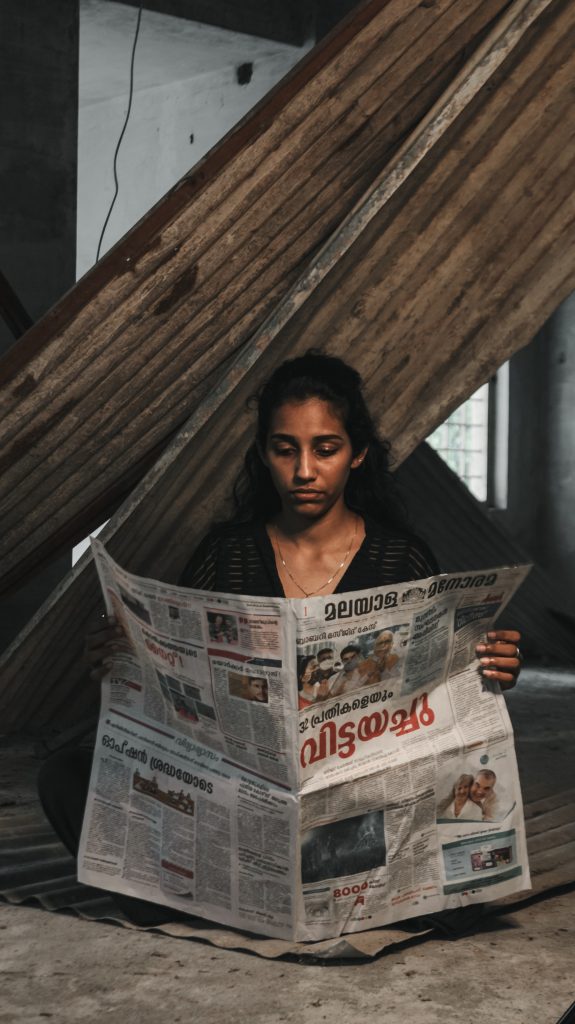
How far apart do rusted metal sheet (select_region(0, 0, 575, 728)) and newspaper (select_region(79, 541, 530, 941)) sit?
2.05ft

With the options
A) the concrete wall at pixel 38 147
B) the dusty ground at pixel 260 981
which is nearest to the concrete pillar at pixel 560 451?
the concrete wall at pixel 38 147

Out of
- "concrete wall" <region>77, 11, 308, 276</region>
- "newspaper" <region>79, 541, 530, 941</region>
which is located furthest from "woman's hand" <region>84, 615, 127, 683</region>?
"concrete wall" <region>77, 11, 308, 276</region>

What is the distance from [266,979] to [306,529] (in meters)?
0.72

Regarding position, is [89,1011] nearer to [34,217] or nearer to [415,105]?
[415,105]

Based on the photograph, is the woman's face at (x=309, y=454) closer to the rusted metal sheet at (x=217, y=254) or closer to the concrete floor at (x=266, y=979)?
the rusted metal sheet at (x=217, y=254)

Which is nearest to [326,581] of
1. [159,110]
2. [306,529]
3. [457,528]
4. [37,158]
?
[306,529]

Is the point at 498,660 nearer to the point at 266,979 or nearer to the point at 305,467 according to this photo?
the point at 305,467

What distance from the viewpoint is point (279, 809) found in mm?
1699

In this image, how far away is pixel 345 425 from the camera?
2.05m

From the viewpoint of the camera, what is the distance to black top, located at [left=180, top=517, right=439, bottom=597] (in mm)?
2020

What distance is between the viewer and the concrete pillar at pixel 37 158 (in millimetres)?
4289

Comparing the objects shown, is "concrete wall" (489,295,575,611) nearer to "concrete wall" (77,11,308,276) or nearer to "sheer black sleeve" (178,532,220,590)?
"concrete wall" (77,11,308,276)

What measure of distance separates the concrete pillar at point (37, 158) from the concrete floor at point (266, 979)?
257cm

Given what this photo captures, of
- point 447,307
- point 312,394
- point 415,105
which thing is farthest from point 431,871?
point 415,105
